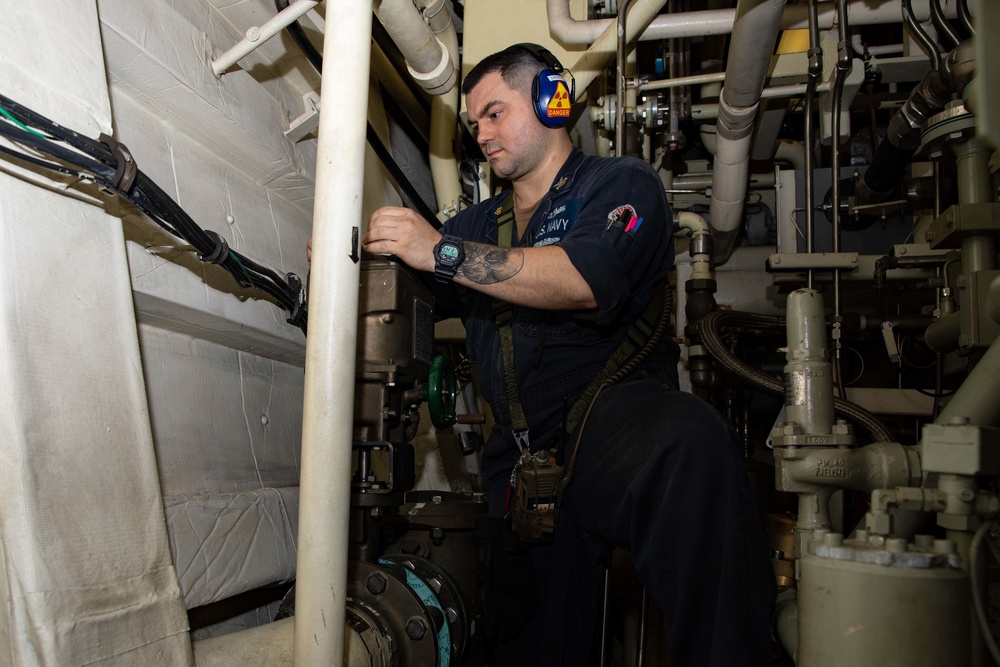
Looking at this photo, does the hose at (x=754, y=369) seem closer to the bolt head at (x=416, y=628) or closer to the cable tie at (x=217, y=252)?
the bolt head at (x=416, y=628)

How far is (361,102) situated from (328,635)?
90 centimetres

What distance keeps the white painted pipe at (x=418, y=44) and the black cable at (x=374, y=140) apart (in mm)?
215

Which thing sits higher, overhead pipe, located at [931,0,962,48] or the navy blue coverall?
overhead pipe, located at [931,0,962,48]

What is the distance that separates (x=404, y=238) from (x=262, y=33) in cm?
65

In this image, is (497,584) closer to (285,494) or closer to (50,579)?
(285,494)

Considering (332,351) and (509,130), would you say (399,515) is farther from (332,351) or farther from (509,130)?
(509,130)

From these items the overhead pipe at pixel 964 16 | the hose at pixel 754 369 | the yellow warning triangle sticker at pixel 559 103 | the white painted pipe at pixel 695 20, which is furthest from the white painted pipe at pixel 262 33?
the overhead pipe at pixel 964 16

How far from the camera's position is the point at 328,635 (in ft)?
3.58

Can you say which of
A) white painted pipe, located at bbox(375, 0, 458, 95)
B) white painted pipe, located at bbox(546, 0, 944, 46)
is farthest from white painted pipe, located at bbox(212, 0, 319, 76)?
white painted pipe, located at bbox(546, 0, 944, 46)

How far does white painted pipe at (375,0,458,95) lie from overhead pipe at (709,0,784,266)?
886 mm

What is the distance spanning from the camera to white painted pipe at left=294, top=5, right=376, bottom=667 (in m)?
1.09

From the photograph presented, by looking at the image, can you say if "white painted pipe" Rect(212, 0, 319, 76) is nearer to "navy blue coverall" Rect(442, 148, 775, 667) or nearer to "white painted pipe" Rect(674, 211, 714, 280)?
"navy blue coverall" Rect(442, 148, 775, 667)

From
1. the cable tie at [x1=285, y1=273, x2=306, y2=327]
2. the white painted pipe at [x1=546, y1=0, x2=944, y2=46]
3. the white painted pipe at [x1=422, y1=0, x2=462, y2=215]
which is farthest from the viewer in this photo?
the white painted pipe at [x1=422, y1=0, x2=462, y2=215]

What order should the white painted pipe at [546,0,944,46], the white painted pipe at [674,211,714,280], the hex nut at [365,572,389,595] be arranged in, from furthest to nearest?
the white painted pipe at [674,211,714,280]
the white painted pipe at [546,0,944,46]
the hex nut at [365,572,389,595]
